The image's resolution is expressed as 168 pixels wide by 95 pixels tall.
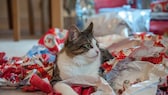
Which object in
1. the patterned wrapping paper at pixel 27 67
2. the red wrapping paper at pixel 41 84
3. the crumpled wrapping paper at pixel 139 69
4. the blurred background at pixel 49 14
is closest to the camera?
the crumpled wrapping paper at pixel 139 69

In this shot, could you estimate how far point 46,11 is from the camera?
9.92 ft

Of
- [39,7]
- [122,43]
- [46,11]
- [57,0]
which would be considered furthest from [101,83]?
[39,7]

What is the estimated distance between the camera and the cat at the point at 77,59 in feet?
3.73

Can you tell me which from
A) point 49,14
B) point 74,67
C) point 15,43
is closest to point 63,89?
point 74,67

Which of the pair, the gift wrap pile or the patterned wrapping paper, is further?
the patterned wrapping paper

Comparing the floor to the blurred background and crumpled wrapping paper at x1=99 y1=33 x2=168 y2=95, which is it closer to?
the blurred background

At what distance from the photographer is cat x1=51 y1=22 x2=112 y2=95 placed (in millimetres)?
1136

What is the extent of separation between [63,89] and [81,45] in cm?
19

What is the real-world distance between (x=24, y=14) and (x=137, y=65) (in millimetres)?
2344

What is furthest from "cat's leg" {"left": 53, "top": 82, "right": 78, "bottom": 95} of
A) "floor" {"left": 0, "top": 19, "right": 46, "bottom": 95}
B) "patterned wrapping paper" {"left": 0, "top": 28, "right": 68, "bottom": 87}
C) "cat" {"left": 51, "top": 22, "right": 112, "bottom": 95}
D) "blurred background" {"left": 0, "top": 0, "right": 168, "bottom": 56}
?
"blurred background" {"left": 0, "top": 0, "right": 168, "bottom": 56}

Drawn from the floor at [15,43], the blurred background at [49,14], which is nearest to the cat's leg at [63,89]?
the floor at [15,43]

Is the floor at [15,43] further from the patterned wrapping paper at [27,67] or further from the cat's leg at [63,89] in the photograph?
the cat's leg at [63,89]

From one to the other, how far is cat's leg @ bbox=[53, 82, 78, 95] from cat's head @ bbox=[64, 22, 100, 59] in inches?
5.1

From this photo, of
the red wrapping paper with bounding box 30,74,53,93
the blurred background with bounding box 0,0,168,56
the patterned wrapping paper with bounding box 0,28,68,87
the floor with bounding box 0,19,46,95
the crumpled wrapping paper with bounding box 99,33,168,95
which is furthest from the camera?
the blurred background with bounding box 0,0,168,56
